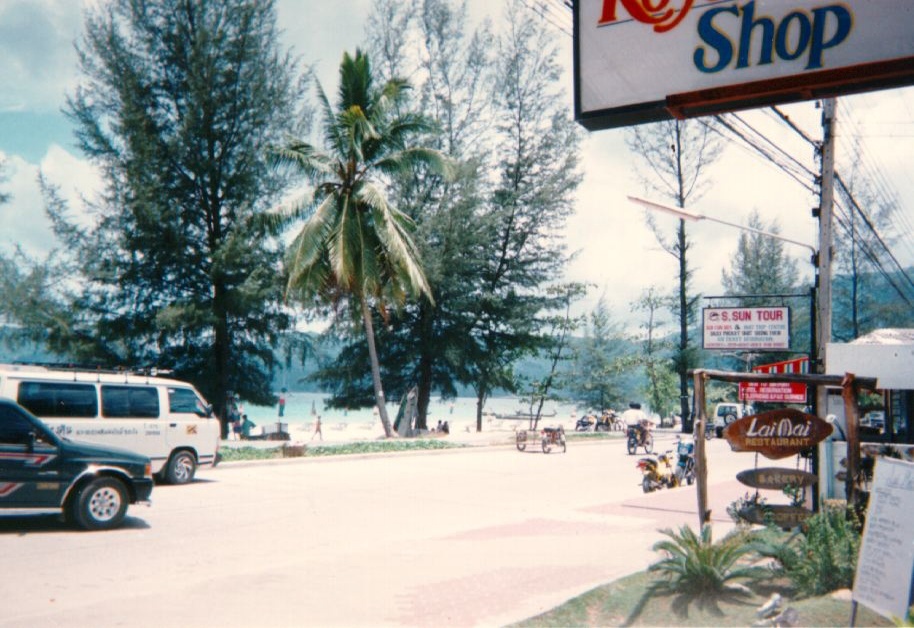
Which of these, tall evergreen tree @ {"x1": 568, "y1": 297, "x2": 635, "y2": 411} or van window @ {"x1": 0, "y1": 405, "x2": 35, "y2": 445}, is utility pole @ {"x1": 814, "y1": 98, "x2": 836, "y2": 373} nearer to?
van window @ {"x1": 0, "y1": 405, "x2": 35, "y2": 445}

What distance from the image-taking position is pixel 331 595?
287 inches

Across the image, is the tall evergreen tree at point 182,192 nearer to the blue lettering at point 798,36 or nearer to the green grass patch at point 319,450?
the green grass patch at point 319,450

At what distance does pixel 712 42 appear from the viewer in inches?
226

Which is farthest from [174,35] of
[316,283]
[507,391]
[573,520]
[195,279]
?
[573,520]

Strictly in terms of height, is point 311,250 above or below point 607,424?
above

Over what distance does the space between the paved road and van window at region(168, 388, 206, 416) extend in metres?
1.46

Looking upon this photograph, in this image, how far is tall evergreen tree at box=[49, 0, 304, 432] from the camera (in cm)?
2919

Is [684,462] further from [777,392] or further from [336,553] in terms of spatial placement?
[336,553]

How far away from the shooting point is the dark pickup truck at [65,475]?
9359 millimetres

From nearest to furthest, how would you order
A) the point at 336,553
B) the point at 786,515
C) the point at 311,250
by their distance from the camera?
the point at 786,515 → the point at 336,553 → the point at 311,250

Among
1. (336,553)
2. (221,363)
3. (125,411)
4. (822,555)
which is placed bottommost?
(336,553)

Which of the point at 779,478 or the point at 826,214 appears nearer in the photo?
the point at 779,478

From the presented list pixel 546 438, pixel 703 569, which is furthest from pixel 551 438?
pixel 703 569

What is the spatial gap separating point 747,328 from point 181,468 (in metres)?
14.2
